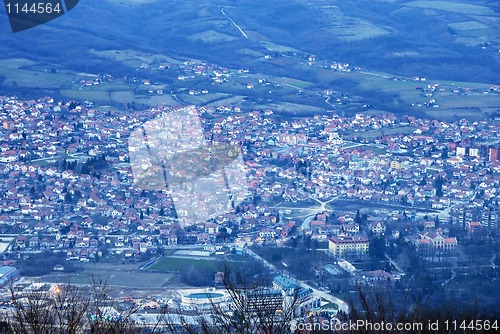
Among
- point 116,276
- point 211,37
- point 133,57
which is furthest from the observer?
point 211,37

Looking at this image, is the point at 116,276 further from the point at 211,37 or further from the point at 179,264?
the point at 211,37

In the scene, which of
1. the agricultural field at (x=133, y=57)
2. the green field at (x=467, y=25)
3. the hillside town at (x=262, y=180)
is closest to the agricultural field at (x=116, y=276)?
the hillside town at (x=262, y=180)

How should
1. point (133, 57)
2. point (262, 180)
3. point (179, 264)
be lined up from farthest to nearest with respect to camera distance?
point (133, 57)
point (262, 180)
point (179, 264)

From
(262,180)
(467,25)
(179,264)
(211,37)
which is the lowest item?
(467,25)

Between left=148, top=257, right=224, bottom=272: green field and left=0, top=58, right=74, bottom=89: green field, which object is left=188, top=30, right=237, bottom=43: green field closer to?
left=0, top=58, right=74, bottom=89: green field

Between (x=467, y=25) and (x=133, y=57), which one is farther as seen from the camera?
(x=467, y=25)

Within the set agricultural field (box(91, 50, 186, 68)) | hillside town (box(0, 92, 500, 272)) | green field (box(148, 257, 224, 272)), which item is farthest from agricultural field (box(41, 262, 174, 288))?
agricultural field (box(91, 50, 186, 68))

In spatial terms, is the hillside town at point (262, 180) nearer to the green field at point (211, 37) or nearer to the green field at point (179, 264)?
the green field at point (179, 264)

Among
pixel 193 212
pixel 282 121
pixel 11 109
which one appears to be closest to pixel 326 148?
pixel 282 121

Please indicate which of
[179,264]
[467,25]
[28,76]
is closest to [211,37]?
[28,76]

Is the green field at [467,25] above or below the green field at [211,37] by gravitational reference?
below

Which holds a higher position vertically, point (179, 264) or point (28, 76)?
point (179, 264)
